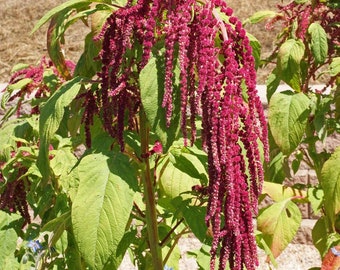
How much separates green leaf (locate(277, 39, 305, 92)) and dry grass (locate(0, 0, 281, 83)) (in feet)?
11.7

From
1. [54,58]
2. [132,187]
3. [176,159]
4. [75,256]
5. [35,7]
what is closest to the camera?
[132,187]

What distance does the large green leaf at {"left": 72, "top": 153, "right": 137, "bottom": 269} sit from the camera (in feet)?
4.01

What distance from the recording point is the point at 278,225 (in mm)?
2258

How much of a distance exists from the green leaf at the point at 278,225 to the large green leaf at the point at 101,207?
3.43ft

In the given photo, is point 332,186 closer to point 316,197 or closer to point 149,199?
point 316,197

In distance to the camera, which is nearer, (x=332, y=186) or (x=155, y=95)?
(x=155, y=95)

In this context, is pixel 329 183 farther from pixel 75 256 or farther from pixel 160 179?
pixel 75 256

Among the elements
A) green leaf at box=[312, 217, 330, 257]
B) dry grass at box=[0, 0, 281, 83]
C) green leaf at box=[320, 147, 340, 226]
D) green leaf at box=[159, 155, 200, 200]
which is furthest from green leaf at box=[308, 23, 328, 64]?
dry grass at box=[0, 0, 281, 83]

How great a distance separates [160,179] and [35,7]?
567cm

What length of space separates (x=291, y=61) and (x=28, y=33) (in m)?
4.71

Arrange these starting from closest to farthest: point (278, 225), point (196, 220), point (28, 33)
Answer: point (196, 220) → point (278, 225) → point (28, 33)

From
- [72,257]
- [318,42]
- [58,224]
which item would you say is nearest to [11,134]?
[72,257]

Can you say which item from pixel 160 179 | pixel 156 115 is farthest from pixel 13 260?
pixel 156 115

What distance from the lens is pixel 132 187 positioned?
4.23 feet
